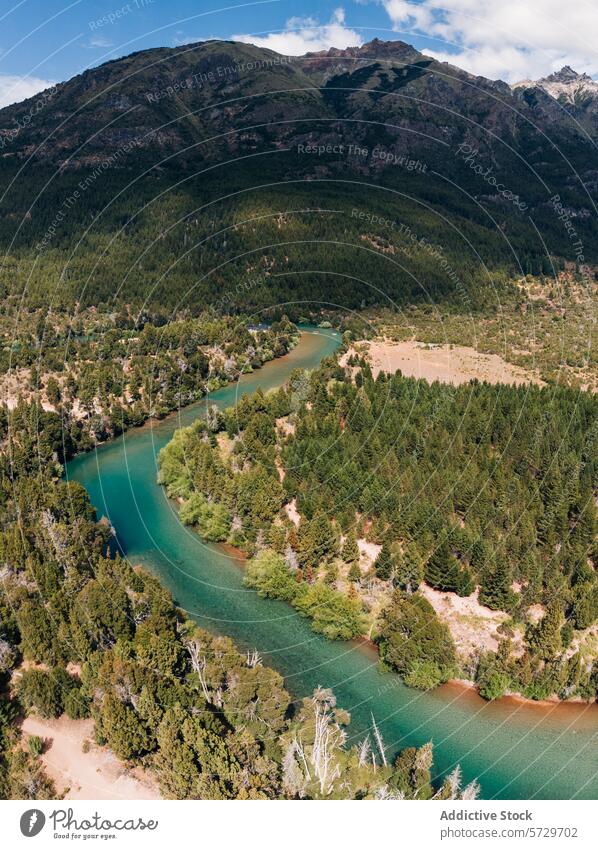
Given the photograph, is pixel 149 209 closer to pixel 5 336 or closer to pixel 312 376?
pixel 5 336

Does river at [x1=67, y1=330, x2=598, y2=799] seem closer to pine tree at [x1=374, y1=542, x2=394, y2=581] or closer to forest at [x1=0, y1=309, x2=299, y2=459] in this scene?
pine tree at [x1=374, y1=542, x2=394, y2=581]

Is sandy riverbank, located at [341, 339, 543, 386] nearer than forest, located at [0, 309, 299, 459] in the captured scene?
No

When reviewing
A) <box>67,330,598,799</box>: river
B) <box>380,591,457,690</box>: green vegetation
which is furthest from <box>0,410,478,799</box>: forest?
<box>380,591,457,690</box>: green vegetation

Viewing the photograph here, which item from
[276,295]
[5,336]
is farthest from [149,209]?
[5,336]

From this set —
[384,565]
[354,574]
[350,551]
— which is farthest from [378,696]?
[350,551]

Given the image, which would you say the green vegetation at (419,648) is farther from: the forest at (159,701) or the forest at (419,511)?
the forest at (159,701)

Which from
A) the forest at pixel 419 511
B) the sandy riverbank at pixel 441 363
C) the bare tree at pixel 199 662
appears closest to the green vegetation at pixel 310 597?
the forest at pixel 419 511
